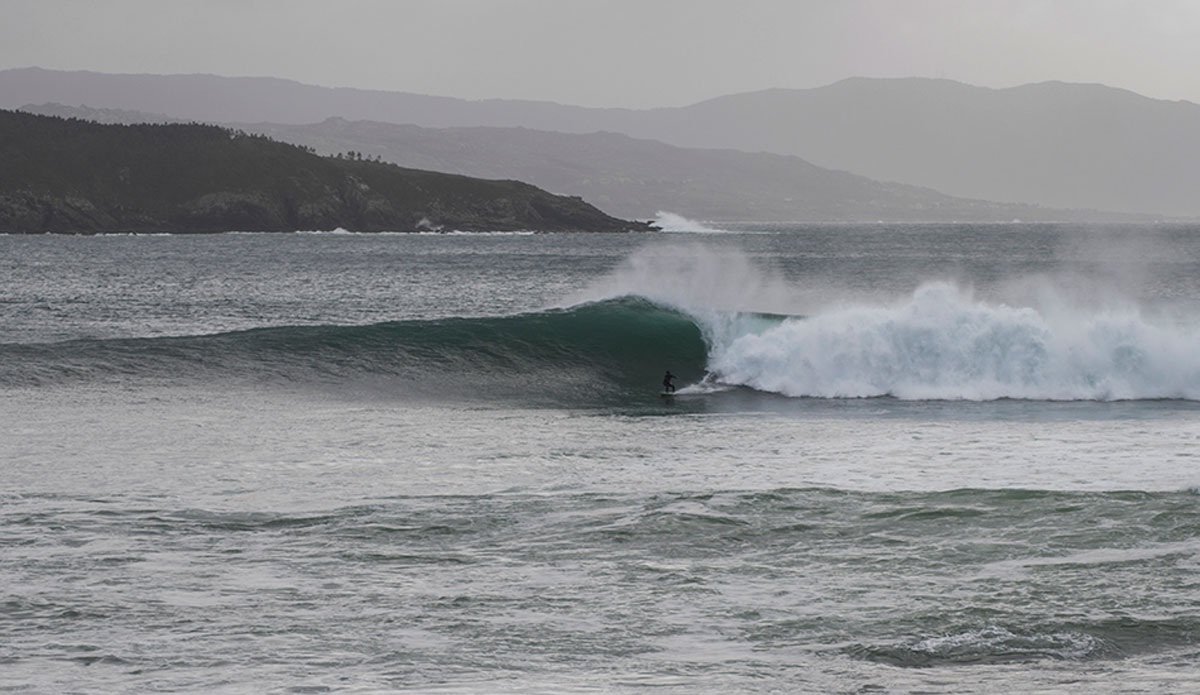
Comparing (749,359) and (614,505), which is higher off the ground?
(749,359)

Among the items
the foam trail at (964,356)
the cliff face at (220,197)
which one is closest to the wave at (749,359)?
the foam trail at (964,356)

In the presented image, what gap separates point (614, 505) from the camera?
13750mm

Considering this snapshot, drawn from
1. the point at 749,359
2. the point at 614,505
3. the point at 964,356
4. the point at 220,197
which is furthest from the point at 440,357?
the point at 220,197

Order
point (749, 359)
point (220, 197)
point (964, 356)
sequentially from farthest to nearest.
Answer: point (220, 197) → point (749, 359) → point (964, 356)

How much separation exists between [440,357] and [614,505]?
15837 millimetres

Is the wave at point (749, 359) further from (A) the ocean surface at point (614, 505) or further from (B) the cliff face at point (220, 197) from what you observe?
(B) the cliff face at point (220, 197)

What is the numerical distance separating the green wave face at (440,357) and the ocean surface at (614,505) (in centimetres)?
12

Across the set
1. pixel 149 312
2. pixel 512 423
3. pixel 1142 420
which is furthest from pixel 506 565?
pixel 149 312

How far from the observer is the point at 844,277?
74.9m

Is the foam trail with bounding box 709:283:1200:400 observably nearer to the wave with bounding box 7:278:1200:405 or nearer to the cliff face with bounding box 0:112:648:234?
the wave with bounding box 7:278:1200:405

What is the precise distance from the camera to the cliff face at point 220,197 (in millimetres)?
175375

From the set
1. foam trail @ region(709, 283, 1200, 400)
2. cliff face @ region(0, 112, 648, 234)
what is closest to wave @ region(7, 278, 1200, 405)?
foam trail @ region(709, 283, 1200, 400)

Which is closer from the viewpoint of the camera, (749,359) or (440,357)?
(749,359)

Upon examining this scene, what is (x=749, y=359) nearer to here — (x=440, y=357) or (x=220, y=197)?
(x=440, y=357)
